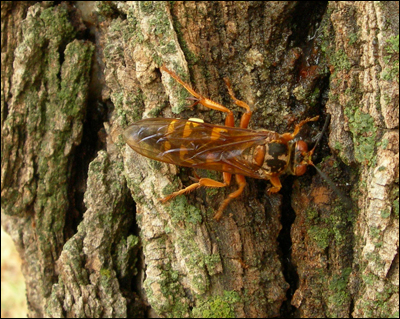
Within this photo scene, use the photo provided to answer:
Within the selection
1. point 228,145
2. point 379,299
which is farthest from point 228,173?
point 379,299

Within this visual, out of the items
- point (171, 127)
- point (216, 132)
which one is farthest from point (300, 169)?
point (171, 127)

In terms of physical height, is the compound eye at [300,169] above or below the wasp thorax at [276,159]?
below

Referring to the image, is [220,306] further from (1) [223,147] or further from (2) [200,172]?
(1) [223,147]

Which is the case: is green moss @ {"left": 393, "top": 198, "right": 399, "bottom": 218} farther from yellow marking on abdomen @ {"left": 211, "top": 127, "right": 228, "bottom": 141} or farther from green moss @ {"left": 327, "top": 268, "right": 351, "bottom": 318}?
yellow marking on abdomen @ {"left": 211, "top": 127, "right": 228, "bottom": 141}

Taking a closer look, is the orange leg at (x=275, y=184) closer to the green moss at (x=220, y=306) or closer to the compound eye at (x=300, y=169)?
the compound eye at (x=300, y=169)

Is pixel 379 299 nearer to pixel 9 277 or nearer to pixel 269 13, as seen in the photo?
pixel 269 13

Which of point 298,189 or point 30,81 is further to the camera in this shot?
point 30,81

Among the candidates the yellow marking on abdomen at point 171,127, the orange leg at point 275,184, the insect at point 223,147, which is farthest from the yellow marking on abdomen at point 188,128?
the orange leg at point 275,184
